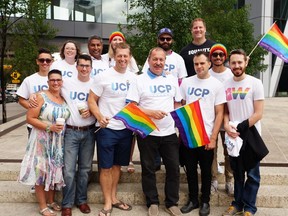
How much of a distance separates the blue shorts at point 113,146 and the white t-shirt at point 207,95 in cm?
101

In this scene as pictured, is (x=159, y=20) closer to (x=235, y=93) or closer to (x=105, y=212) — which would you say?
(x=235, y=93)

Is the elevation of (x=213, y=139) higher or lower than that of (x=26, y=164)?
higher

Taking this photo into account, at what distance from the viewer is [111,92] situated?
3982 mm

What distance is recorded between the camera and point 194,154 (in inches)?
165

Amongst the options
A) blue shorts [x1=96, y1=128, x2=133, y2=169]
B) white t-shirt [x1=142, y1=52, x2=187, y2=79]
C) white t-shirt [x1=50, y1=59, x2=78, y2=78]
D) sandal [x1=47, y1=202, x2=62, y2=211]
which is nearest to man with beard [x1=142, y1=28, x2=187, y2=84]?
white t-shirt [x1=142, y1=52, x2=187, y2=79]

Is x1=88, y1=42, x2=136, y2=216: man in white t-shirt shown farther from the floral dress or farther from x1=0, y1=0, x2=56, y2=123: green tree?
x1=0, y1=0, x2=56, y2=123: green tree

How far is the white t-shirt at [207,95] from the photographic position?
4004 millimetres

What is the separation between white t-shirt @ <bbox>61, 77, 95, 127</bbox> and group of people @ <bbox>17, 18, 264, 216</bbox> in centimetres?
1

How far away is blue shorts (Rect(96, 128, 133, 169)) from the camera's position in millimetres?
4035

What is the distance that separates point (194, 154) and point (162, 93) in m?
0.98

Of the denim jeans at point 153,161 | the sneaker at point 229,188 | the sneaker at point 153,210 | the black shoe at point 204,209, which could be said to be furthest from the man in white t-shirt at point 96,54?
the sneaker at point 229,188

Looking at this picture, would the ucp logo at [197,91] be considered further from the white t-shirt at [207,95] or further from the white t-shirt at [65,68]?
the white t-shirt at [65,68]

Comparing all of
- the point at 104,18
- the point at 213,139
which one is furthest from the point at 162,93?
the point at 104,18

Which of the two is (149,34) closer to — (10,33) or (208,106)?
(208,106)
